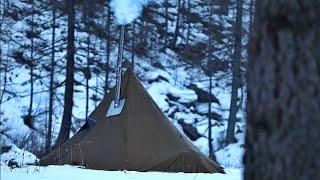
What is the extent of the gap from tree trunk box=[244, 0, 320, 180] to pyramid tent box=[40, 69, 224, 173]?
778 centimetres

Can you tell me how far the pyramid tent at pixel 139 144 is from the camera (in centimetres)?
999

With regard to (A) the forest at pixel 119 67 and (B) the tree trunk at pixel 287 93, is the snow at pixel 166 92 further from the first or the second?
(B) the tree trunk at pixel 287 93

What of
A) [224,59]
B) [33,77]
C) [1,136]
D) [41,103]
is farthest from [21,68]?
[224,59]

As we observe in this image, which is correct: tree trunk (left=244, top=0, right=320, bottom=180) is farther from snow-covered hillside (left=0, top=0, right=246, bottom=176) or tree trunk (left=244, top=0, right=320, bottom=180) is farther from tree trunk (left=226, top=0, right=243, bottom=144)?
tree trunk (left=226, top=0, right=243, bottom=144)

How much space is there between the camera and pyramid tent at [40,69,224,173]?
9992 mm

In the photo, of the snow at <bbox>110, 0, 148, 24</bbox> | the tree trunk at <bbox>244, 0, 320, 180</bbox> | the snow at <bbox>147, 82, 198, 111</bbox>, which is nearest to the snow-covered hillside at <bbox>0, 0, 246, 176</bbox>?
the snow at <bbox>147, 82, 198, 111</bbox>

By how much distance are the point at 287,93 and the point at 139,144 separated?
8012 millimetres

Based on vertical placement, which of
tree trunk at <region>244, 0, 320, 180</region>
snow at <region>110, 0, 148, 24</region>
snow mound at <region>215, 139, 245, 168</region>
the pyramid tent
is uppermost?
snow at <region>110, 0, 148, 24</region>

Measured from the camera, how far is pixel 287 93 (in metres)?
2.13

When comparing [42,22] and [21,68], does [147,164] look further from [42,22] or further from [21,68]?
[42,22]

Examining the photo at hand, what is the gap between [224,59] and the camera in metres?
33.5

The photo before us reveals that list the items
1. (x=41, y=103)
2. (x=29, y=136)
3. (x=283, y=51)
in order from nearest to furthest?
(x=283, y=51) < (x=29, y=136) < (x=41, y=103)

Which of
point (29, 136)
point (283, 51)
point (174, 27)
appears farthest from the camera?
point (174, 27)

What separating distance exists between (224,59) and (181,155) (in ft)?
77.8
